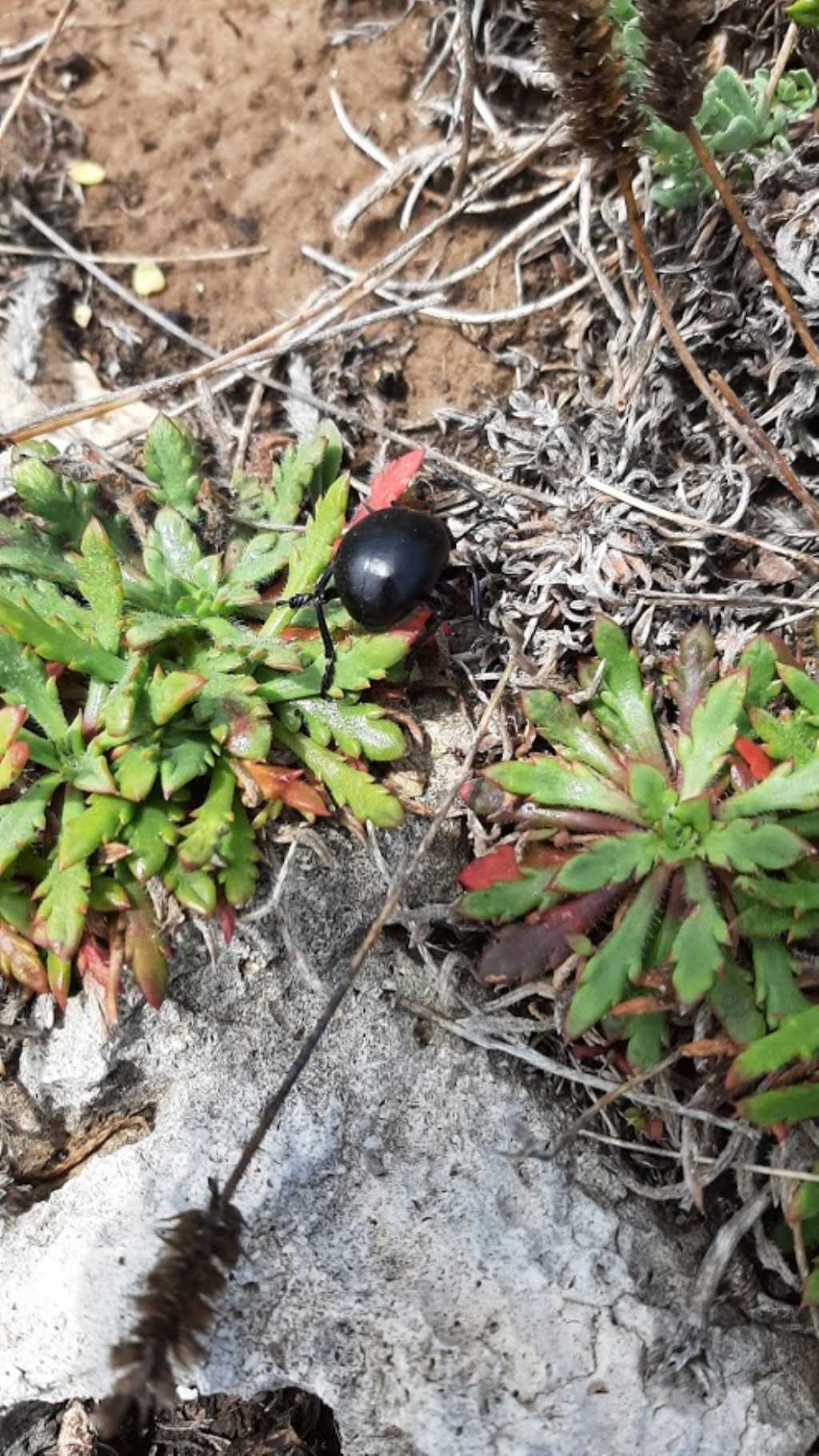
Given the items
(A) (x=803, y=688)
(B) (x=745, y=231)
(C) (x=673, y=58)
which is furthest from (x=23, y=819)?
(B) (x=745, y=231)

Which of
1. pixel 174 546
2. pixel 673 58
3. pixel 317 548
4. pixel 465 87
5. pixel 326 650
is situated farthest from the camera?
pixel 465 87

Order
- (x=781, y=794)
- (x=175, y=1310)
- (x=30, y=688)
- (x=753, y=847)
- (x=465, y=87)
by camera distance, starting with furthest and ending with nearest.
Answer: (x=465, y=87) < (x=30, y=688) < (x=781, y=794) < (x=753, y=847) < (x=175, y=1310)

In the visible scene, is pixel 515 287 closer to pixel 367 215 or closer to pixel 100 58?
pixel 367 215

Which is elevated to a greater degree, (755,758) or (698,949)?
(755,758)

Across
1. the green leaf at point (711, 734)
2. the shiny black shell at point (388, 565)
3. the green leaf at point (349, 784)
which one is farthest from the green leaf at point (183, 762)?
the green leaf at point (711, 734)

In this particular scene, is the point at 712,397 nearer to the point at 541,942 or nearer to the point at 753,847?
the point at 753,847

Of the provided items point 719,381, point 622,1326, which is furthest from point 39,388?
point 622,1326

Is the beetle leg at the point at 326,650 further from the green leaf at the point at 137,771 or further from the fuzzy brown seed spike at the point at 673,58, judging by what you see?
the fuzzy brown seed spike at the point at 673,58

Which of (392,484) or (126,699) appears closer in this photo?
(126,699)
